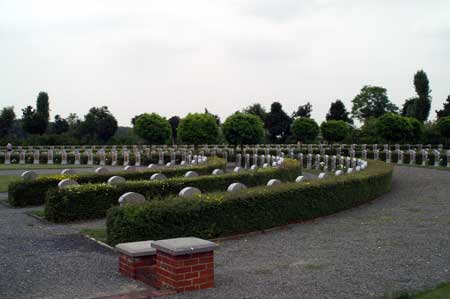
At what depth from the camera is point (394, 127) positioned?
130 feet

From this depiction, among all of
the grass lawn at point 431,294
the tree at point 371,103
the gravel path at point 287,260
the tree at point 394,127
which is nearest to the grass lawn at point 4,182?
the gravel path at point 287,260

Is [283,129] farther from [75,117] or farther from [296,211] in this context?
[296,211]

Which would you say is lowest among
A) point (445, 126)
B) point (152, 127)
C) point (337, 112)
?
point (152, 127)

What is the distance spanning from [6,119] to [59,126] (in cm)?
1200

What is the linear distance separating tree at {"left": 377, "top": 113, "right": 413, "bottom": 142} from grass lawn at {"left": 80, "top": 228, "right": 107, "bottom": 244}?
108 feet

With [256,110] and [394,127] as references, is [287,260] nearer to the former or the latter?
[394,127]

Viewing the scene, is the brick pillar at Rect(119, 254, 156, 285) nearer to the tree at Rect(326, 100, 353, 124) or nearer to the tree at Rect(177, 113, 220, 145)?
the tree at Rect(177, 113, 220, 145)

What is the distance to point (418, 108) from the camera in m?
65.1

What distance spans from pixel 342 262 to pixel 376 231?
2763 millimetres

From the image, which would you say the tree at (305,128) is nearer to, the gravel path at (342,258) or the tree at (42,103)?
the gravel path at (342,258)

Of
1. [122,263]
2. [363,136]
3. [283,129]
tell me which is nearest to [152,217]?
[122,263]

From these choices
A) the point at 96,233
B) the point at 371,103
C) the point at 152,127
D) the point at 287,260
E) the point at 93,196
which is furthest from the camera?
the point at 371,103

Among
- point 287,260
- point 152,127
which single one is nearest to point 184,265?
point 287,260

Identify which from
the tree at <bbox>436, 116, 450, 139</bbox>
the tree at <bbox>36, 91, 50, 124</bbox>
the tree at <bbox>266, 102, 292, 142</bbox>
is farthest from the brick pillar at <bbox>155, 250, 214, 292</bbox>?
the tree at <bbox>36, 91, 50, 124</bbox>
